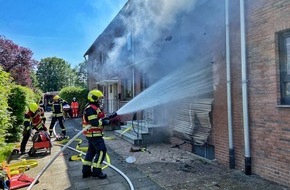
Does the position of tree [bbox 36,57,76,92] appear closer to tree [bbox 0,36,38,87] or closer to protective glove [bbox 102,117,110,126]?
tree [bbox 0,36,38,87]

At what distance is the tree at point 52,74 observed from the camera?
217 ft

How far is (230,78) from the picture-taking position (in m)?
5.83

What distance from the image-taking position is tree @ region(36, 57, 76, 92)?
2601 inches

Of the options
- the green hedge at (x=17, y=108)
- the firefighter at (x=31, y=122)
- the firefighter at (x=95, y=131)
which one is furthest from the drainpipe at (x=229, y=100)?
the green hedge at (x=17, y=108)

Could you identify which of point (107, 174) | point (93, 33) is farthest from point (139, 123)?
point (93, 33)

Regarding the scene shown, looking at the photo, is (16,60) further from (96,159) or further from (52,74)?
(52,74)

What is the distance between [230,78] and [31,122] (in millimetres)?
6101

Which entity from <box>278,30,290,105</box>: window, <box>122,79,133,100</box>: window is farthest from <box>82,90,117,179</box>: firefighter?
<box>122,79,133,100</box>: window

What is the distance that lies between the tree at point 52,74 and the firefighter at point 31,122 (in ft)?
201

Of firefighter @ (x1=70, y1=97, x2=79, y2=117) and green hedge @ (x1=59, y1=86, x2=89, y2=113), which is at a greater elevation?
green hedge @ (x1=59, y1=86, x2=89, y2=113)

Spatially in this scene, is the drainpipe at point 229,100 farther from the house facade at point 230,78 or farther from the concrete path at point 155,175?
the concrete path at point 155,175

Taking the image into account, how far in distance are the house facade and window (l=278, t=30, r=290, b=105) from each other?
0.02 meters

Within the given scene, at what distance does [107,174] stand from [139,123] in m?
4.73

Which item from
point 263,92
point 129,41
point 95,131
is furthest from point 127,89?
point 263,92
